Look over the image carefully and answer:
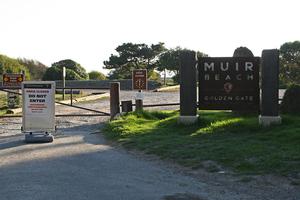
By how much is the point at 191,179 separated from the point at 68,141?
18.7 feet

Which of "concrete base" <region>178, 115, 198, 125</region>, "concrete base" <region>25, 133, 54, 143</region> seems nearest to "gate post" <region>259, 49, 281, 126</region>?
"concrete base" <region>178, 115, 198, 125</region>

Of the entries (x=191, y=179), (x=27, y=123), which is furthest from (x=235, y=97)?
(x=191, y=179)

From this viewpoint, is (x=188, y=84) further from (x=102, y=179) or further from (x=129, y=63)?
(x=129, y=63)

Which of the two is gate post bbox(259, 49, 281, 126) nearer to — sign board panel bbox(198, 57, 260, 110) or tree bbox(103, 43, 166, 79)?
sign board panel bbox(198, 57, 260, 110)

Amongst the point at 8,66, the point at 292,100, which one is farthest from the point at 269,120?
the point at 8,66

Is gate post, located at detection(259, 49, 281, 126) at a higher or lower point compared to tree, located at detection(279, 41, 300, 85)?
lower

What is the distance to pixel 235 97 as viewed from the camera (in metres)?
15.1

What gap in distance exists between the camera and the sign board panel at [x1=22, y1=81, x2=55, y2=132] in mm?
13609

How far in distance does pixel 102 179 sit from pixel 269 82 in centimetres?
725

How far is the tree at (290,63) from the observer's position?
44438 millimetres

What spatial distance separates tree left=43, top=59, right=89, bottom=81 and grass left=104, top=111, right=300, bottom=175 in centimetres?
3696

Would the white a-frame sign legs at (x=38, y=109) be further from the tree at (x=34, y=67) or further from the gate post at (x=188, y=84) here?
the tree at (x=34, y=67)

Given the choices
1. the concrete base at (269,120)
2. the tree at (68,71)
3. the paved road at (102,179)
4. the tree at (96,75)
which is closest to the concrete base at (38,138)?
the paved road at (102,179)

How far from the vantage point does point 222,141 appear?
11.9m
